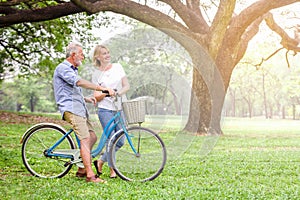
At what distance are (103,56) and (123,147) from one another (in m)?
1.23

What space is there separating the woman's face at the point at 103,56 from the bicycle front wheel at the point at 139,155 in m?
0.93

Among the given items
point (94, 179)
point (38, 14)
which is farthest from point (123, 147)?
point (38, 14)

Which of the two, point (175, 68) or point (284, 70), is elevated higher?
point (284, 70)

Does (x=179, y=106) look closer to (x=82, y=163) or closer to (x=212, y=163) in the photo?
(x=82, y=163)

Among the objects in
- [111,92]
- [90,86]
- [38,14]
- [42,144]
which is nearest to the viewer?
[90,86]

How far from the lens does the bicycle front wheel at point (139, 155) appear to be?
575cm

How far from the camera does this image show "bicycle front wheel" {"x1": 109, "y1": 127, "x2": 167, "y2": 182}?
5746 millimetres

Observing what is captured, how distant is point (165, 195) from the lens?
5.05 m

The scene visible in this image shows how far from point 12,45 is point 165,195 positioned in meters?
19.1

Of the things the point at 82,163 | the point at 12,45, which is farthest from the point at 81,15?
the point at 82,163

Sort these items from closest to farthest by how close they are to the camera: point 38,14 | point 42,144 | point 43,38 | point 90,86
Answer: point 90,86 < point 42,144 < point 38,14 < point 43,38

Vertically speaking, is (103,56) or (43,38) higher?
(43,38)

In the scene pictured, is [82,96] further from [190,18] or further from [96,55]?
[190,18]

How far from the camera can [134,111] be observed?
17.9ft
